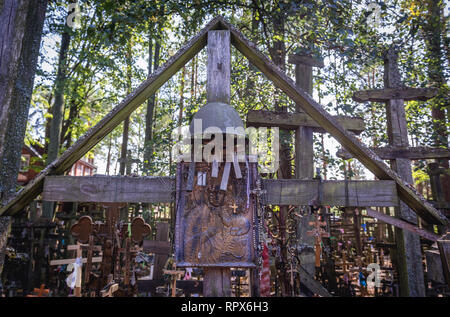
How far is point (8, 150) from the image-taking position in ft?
13.3

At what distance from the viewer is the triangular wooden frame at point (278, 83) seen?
2.69 metres

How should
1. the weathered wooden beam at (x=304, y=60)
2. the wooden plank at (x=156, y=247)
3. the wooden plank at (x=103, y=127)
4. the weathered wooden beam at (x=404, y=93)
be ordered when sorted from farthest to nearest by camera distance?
the wooden plank at (x=156, y=247) → the weathered wooden beam at (x=304, y=60) → the weathered wooden beam at (x=404, y=93) → the wooden plank at (x=103, y=127)

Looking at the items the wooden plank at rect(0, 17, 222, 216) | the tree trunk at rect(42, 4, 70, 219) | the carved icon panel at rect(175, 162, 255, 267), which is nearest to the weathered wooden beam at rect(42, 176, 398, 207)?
the wooden plank at rect(0, 17, 222, 216)

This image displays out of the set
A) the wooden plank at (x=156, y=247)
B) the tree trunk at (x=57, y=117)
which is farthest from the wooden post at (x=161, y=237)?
the tree trunk at (x=57, y=117)

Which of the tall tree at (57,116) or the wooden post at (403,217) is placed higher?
the tall tree at (57,116)

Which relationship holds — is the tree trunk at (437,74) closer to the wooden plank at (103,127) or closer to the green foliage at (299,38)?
the green foliage at (299,38)

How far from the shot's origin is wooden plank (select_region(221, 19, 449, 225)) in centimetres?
271

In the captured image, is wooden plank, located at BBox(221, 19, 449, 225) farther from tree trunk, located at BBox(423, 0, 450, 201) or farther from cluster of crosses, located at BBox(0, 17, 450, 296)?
tree trunk, located at BBox(423, 0, 450, 201)

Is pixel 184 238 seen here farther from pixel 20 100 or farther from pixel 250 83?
pixel 250 83

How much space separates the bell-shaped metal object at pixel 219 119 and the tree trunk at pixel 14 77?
2.67 metres

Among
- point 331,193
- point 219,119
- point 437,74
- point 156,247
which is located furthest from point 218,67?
point 437,74

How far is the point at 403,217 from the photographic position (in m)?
4.36

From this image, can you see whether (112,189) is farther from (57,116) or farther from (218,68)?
(57,116)

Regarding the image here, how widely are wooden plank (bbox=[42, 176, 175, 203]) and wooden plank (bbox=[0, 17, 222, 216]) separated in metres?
0.11
